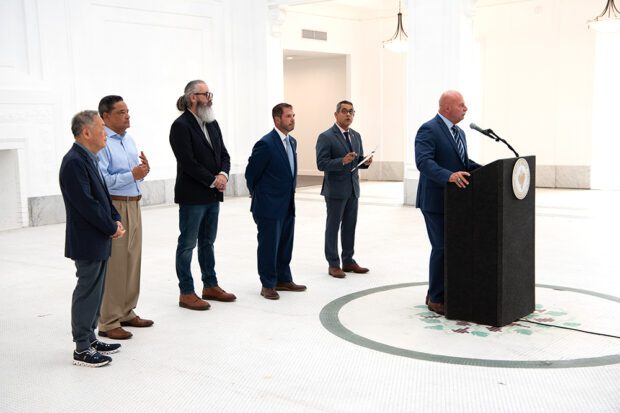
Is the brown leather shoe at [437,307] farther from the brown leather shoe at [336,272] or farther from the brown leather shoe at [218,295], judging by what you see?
the brown leather shoe at [218,295]

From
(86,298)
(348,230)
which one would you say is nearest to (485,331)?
(348,230)

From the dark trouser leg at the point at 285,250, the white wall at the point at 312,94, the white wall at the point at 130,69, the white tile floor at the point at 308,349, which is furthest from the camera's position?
the white wall at the point at 312,94

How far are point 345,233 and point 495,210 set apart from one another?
2266 mm

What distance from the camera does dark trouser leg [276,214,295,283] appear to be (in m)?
6.07

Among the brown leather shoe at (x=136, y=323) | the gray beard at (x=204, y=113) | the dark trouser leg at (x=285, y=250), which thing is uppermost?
the gray beard at (x=204, y=113)

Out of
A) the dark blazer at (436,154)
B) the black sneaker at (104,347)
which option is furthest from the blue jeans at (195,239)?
the dark blazer at (436,154)

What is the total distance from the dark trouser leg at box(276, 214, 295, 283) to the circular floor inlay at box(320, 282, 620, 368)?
2.11ft

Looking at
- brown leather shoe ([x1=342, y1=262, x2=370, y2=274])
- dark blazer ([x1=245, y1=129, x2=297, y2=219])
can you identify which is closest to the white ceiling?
brown leather shoe ([x1=342, y1=262, x2=370, y2=274])

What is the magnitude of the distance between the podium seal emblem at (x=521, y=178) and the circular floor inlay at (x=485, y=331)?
3.05 feet

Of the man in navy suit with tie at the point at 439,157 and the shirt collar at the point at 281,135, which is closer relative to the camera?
the man in navy suit with tie at the point at 439,157

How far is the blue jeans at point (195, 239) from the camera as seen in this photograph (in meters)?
5.44

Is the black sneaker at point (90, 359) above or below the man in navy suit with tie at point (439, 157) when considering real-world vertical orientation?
below

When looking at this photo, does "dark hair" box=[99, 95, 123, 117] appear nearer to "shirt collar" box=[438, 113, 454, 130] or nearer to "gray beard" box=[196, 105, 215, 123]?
"gray beard" box=[196, 105, 215, 123]

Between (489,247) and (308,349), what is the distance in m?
1.42
